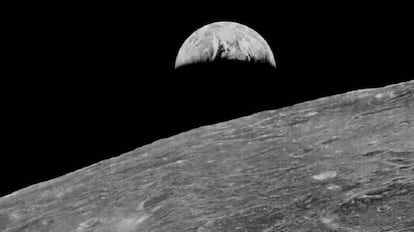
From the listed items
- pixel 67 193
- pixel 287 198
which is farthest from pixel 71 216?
pixel 287 198

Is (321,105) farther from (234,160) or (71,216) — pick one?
(71,216)

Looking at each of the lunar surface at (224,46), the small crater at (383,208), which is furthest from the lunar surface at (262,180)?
the lunar surface at (224,46)

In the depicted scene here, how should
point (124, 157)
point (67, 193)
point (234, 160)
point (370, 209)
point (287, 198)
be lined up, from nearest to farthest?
point (370, 209)
point (287, 198)
point (234, 160)
point (67, 193)
point (124, 157)

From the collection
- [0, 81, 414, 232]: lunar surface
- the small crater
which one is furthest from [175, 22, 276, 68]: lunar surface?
the small crater

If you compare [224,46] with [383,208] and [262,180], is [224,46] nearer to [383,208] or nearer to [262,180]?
[262,180]

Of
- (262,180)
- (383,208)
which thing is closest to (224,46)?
(262,180)

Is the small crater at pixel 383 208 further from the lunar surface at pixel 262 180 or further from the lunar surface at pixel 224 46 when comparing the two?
the lunar surface at pixel 224 46
